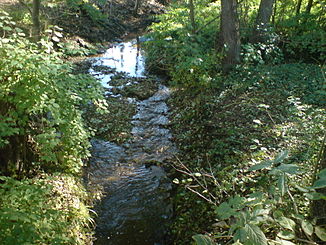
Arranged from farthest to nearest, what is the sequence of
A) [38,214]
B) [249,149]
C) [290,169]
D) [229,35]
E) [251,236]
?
[229,35] < [249,149] < [38,214] < [290,169] < [251,236]

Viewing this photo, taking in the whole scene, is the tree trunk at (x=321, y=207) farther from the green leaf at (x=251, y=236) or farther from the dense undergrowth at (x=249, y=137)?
the green leaf at (x=251, y=236)

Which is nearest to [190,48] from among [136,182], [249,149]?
[249,149]

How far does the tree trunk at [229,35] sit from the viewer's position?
7.82 metres

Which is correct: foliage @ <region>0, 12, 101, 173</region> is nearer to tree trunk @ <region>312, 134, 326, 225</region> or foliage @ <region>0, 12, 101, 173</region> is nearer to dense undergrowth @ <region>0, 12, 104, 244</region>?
dense undergrowth @ <region>0, 12, 104, 244</region>

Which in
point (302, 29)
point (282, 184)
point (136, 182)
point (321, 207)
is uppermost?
point (302, 29)

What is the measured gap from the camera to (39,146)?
14.5 feet

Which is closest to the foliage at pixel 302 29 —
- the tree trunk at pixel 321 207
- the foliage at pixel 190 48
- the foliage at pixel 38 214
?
the foliage at pixel 190 48

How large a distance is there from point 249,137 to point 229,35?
4358 millimetres

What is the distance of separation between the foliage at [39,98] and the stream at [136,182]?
30.2 inches

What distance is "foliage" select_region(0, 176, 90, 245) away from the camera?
210cm

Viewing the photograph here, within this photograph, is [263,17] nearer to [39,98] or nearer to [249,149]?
[249,149]

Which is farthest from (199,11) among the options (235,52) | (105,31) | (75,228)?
(105,31)

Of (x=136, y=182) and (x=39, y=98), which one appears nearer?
(x=39, y=98)

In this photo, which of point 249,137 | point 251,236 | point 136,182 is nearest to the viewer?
point 251,236
